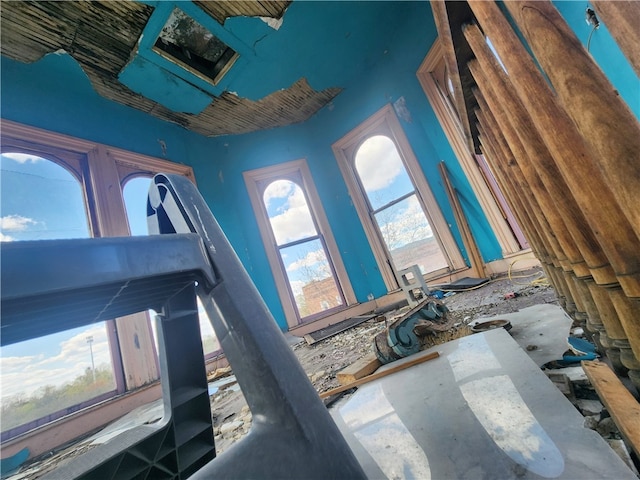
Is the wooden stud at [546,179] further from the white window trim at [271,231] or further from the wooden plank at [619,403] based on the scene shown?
the white window trim at [271,231]

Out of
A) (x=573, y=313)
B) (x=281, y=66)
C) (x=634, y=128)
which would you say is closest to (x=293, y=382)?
(x=634, y=128)

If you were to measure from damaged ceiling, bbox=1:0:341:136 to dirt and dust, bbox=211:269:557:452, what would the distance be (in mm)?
3634

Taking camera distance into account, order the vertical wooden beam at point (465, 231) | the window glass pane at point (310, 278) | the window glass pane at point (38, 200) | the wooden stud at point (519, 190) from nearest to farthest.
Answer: the wooden stud at point (519, 190) → the window glass pane at point (38, 200) → the vertical wooden beam at point (465, 231) → the window glass pane at point (310, 278)

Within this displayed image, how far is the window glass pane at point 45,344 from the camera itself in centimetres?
194

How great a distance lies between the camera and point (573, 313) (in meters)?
1.05

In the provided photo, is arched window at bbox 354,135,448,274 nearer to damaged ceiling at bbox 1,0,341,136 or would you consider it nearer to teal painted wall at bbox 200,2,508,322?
teal painted wall at bbox 200,2,508,322

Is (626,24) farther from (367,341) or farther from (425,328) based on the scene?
(367,341)

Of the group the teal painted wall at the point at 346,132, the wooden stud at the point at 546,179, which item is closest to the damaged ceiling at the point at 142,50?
the teal painted wall at the point at 346,132

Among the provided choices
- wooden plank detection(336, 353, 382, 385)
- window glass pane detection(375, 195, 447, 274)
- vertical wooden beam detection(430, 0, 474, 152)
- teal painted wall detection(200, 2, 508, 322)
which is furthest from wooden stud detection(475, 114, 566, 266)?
window glass pane detection(375, 195, 447, 274)

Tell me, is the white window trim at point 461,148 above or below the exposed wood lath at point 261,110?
below

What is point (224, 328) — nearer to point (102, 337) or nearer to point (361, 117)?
point (102, 337)

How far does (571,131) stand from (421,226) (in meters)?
3.68

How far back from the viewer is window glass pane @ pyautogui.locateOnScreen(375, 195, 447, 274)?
3979 mm

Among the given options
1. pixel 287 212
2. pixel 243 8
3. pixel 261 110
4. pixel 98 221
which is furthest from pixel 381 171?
pixel 98 221
